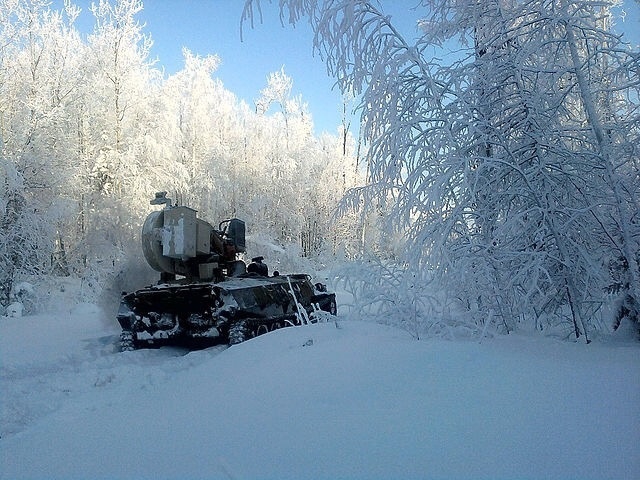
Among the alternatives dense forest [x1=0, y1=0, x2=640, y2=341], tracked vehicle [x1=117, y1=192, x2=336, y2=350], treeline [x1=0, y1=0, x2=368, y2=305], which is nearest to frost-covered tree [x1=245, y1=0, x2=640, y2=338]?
dense forest [x1=0, y1=0, x2=640, y2=341]

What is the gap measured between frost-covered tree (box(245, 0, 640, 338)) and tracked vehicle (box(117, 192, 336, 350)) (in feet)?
7.77

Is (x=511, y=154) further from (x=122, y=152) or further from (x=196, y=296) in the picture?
(x=122, y=152)

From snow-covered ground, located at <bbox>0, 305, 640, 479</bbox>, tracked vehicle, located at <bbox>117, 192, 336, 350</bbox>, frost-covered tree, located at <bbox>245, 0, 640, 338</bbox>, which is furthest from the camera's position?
tracked vehicle, located at <bbox>117, 192, 336, 350</bbox>

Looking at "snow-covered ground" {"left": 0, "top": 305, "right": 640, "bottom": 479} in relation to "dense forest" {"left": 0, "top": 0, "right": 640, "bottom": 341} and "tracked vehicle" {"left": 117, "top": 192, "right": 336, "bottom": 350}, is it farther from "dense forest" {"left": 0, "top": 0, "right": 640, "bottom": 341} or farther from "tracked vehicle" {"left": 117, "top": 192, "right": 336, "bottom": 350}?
"tracked vehicle" {"left": 117, "top": 192, "right": 336, "bottom": 350}

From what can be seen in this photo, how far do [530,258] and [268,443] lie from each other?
7.94 ft

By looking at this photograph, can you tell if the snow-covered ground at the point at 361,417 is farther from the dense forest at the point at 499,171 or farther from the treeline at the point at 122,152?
the treeline at the point at 122,152

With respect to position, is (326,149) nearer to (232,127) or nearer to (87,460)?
(232,127)

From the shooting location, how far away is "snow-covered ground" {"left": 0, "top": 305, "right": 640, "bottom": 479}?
77.6 inches

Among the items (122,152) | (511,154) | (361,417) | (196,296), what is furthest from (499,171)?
(122,152)

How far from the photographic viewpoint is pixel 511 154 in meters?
3.74

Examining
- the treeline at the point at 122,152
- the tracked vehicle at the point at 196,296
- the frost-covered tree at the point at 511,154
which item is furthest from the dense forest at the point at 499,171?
the treeline at the point at 122,152

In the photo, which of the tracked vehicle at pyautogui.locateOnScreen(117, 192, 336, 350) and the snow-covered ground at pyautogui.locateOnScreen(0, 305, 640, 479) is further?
the tracked vehicle at pyautogui.locateOnScreen(117, 192, 336, 350)

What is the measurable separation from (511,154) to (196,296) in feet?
15.1

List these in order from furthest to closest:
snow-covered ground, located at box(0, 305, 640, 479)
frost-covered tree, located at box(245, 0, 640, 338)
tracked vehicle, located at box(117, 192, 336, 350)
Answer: tracked vehicle, located at box(117, 192, 336, 350) < frost-covered tree, located at box(245, 0, 640, 338) < snow-covered ground, located at box(0, 305, 640, 479)
